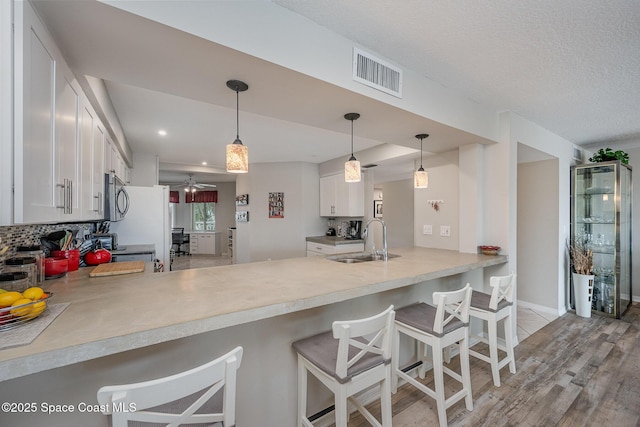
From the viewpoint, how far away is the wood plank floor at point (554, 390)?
1889mm

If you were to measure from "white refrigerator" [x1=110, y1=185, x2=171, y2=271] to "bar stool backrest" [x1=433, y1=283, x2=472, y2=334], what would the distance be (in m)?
3.21

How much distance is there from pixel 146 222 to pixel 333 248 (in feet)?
9.17

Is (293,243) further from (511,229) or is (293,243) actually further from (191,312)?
(191,312)

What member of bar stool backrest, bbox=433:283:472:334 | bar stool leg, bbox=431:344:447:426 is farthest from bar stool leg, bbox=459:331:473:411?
bar stool leg, bbox=431:344:447:426

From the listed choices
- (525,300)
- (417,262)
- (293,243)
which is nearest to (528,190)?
(525,300)

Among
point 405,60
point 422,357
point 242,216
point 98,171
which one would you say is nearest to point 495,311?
point 422,357

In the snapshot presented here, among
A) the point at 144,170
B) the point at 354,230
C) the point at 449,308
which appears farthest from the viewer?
the point at 354,230

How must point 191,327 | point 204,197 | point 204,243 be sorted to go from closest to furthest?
point 191,327 → point 204,243 → point 204,197

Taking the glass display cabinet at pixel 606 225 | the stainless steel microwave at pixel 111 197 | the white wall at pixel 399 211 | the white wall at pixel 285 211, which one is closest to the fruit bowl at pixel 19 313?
the stainless steel microwave at pixel 111 197

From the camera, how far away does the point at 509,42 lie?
1739 millimetres

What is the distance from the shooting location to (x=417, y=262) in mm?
2344

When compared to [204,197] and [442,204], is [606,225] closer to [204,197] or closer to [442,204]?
[442,204]

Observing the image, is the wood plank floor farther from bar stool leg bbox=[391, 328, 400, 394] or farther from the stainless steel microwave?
the stainless steel microwave

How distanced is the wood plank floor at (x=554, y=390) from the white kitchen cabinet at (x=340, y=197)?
115 inches
